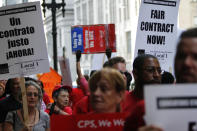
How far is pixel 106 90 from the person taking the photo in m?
3.58

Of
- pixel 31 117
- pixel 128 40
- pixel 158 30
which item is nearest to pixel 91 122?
pixel 31 117

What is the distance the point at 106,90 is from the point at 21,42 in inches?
148

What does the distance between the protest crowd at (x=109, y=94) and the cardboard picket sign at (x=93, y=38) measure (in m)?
0.79

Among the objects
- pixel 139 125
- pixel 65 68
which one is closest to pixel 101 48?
pixel 65 68

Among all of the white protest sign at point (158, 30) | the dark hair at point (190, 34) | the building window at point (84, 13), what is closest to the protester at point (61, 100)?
the white protest sign at point (158, 30)

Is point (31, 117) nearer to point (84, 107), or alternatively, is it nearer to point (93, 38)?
point (84, 107)

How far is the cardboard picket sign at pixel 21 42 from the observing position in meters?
7.04

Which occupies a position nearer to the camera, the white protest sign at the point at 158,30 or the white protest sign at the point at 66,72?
the white protest sign at the point at 158,30

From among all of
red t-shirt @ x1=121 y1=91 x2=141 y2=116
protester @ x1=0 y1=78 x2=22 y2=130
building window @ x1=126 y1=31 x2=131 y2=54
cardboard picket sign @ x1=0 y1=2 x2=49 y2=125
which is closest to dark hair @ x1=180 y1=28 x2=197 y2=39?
red t-shirt @ x1=121 y1=91 x2=141 y2=116

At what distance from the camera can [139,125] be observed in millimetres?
2744

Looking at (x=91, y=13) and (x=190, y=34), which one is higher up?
(x=190, y=34)

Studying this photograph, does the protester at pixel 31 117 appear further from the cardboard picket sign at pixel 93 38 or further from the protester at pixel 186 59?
the cardboard picket sign at pixel 93 38

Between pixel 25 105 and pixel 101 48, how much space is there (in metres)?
4.21

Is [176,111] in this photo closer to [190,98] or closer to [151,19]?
[190,98]
